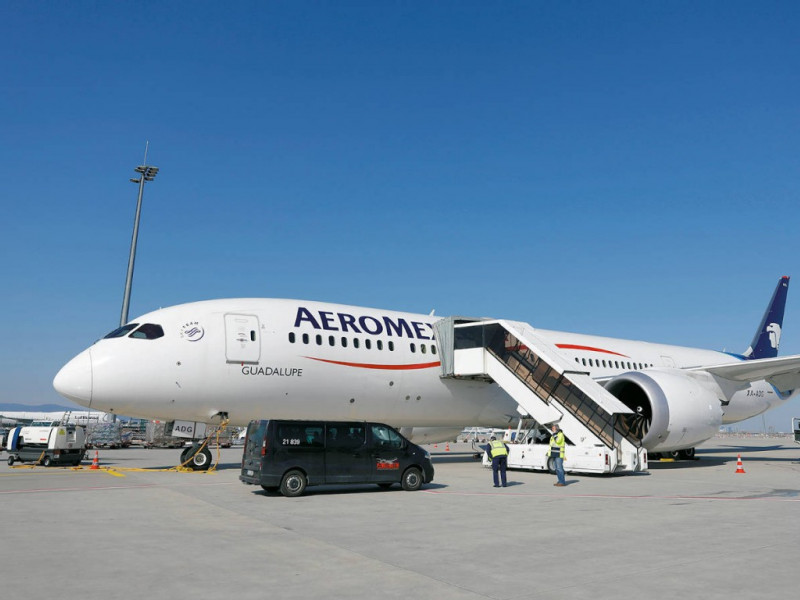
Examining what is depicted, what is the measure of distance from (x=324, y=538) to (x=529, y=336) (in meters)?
13.6

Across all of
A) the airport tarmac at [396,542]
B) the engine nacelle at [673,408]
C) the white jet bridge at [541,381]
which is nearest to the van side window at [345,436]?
the airport tarmac at [396,542]

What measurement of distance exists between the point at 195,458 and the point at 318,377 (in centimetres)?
401

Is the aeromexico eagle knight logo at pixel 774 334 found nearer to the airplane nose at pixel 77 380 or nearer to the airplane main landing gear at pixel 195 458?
the airplane main landing gear at pixel 195 458

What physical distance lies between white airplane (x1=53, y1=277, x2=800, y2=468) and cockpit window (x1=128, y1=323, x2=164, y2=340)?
0.04 m

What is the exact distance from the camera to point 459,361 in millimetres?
21719

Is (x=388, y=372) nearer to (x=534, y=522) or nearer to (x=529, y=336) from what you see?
(x=529, y=336)

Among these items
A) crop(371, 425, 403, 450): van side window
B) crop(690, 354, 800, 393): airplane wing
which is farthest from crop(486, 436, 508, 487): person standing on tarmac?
crop(690, 354, 800, 393): airplane wing

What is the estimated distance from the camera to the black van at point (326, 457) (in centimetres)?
1318

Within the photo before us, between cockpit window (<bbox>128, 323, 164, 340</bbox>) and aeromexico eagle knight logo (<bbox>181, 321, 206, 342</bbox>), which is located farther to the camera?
aeromexico eagle knight logo (<bbox>181, 321, 206, 342</bbox>)

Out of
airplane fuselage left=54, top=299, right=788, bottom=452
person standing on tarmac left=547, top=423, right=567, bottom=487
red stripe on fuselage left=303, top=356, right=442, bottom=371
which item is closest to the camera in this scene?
person standing on tarmac left=547, top=423, right=567, bottom=487

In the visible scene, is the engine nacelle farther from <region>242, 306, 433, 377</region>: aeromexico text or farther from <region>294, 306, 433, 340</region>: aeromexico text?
<region>242, 306, 433, 377</region>: aeromexico text

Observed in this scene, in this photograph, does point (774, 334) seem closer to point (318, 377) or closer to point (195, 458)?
point (318, 377)

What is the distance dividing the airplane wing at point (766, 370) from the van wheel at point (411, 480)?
13.0m

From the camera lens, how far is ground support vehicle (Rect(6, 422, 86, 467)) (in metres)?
22.3
